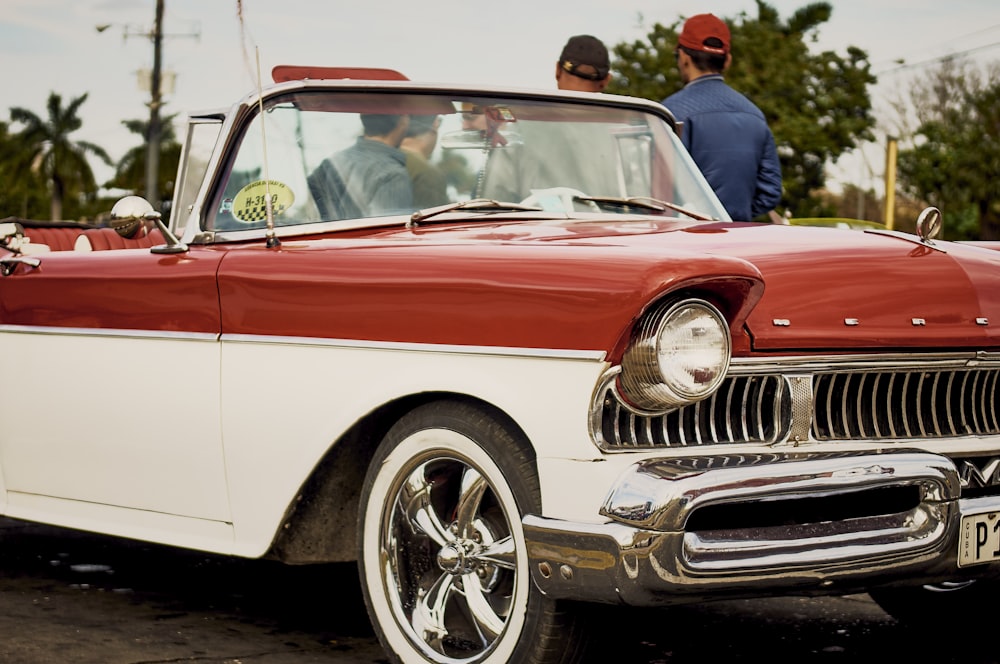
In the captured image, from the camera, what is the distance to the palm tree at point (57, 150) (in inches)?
3351

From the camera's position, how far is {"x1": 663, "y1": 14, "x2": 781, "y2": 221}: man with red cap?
6031 mm

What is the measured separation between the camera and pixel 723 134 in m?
6.04

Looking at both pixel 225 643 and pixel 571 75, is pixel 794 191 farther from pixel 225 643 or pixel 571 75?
pixel 225 643

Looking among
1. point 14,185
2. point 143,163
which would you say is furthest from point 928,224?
point 14,185

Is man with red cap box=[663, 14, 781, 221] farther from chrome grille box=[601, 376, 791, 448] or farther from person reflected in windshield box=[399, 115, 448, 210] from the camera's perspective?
chrome grille box=[601, 376, 791, 448]

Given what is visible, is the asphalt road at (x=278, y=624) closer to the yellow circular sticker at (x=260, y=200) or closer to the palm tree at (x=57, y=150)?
the yellow circular sticker at (x=260, y=200)

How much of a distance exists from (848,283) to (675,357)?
635 millimetres

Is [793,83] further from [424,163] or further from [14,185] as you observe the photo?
[14,185]

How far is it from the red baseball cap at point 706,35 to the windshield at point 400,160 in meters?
1.52

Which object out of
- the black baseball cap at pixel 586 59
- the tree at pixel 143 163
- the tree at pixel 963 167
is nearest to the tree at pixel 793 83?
the tree at pixel 963 167

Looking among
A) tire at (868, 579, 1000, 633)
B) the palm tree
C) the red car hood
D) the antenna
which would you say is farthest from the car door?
the palm tree

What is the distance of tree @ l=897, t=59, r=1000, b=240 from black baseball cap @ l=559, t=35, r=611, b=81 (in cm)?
3940

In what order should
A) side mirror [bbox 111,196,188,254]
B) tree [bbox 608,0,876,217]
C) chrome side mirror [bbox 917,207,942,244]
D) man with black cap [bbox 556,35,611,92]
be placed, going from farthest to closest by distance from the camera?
1. tree [bbox 608,0,876,217]
2. man with black cap [bbox 556,35,611,92]
3. side mirror [bbox 111,196,188,254]
4. chrome side mirror [bbox 917,207,942,244]

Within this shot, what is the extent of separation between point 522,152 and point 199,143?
1.35 meters
